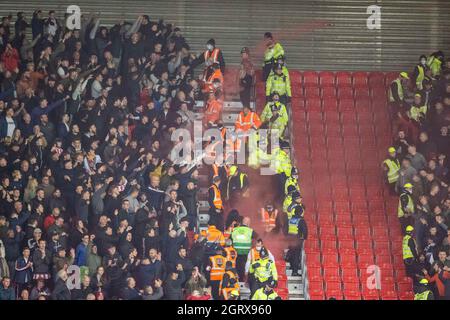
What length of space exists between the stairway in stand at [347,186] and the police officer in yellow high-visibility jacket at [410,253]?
1.44 feet

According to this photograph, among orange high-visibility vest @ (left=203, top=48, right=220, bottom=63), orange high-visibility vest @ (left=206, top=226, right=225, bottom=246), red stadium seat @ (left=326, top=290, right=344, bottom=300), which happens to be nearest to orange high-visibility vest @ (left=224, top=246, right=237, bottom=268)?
orange high-visibility vest @ (left=206, top=226, right=225, bottom=246)

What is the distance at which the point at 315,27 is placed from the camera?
2330 centimetres

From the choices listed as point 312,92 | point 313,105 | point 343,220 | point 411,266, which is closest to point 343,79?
point 312,92

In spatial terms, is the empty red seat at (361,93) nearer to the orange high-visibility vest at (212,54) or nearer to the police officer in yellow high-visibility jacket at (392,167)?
the police officer in yellow high-visibility jacket at (392,167)

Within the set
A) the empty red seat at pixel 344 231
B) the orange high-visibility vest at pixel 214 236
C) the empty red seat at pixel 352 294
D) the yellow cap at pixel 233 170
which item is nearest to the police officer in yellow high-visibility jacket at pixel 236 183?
the yellow cap at pixel 233 170

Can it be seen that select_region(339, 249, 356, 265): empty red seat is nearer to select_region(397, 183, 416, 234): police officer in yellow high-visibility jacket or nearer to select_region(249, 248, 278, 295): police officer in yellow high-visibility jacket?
select_region(397, 183, 416, 234): police officer in yellow high-visibility jacket

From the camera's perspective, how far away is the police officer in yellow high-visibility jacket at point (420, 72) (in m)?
21.5

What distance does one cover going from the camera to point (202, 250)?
18438 millimetres

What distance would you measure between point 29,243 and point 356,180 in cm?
567

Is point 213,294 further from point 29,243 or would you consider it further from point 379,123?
point 379,123

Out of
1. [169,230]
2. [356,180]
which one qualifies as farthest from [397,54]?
[169,230]

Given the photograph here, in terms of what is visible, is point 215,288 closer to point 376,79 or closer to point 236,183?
point 236,183

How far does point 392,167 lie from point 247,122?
2.42 meters

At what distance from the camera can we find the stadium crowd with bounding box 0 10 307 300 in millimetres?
18250
